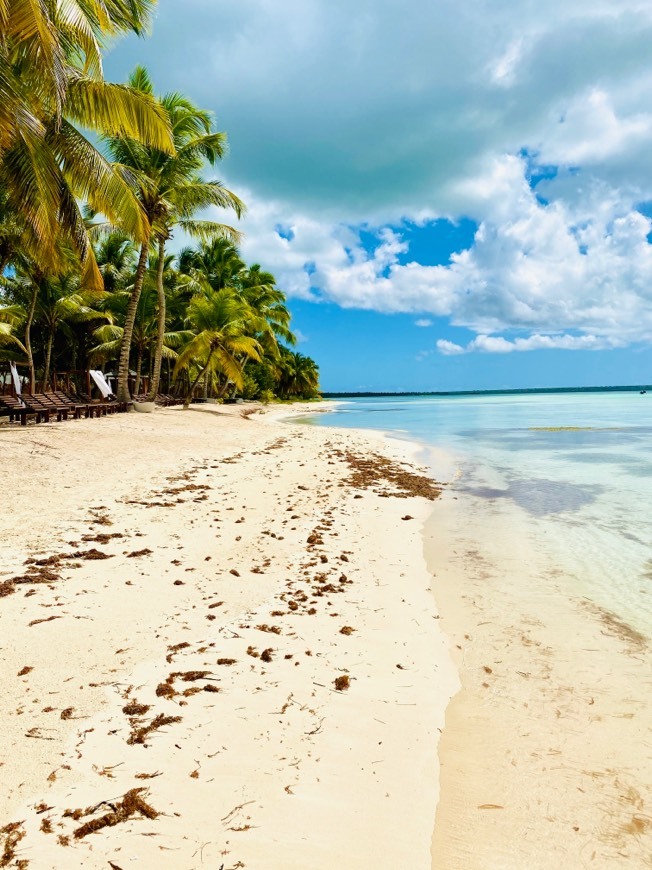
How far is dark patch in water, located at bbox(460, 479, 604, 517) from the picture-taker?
945 centimetres

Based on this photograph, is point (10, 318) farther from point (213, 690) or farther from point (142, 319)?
point (213, 690)

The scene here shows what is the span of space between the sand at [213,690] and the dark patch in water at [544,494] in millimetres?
3791

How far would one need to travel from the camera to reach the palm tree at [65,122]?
8.73 m

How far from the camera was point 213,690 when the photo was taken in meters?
2.97

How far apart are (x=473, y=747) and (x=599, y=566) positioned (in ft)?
13.8

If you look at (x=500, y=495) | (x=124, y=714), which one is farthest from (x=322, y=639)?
(x=500, y=495)

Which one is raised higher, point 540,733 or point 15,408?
point 15,408

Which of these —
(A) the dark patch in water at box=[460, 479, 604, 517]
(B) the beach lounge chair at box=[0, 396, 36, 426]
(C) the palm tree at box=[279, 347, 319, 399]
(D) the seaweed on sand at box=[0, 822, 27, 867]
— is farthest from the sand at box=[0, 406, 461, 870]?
(C) the palm tree at box=[279, 347, 319, 399]

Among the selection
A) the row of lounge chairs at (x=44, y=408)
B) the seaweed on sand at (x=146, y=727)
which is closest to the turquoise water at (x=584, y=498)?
the seaweed on sand at (x=146, y=727)

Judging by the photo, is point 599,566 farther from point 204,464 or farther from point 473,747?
point 204,464

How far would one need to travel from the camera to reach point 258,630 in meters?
3.83

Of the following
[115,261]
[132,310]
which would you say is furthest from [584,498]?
[115,261]

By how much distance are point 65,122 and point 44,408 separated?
349 inches

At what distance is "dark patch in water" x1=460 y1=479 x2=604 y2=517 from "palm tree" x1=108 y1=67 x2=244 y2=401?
16250 mm
